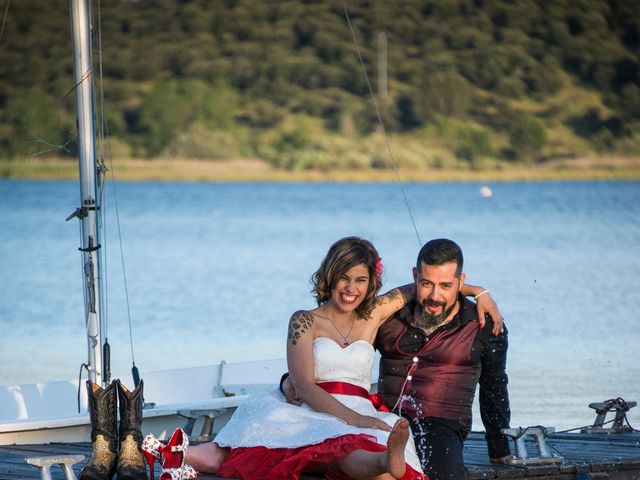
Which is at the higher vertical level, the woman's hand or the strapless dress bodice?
the strapless dress bodice

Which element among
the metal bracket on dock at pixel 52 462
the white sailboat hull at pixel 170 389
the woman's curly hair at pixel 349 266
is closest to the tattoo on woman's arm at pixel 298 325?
the woman's curly hair at pixel 349 266

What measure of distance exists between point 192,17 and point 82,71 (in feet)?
190

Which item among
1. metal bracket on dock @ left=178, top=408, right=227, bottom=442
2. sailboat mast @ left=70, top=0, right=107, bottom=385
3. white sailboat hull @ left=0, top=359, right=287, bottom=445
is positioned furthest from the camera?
white sailboat hull @ left=0, top=359, right=287, bottom=445

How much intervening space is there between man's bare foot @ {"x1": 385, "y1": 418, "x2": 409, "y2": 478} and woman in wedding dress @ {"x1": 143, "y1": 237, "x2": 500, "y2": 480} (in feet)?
0.74

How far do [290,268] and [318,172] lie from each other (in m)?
29.8

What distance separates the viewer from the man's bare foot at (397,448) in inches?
223

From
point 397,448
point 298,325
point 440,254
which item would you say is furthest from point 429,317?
point 397,448

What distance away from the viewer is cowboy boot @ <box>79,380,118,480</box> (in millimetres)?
6645

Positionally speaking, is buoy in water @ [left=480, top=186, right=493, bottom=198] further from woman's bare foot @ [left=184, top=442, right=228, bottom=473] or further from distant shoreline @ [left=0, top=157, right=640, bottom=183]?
woman's bare foot @ [left=184, top=442, right=228, bottom=473]

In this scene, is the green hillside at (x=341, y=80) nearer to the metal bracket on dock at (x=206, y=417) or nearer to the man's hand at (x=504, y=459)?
the metal bracket on dock at (x=206, y=417)

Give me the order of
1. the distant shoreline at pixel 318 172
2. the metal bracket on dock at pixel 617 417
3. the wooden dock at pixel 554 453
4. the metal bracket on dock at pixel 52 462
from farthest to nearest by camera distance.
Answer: the distant shoreline at pixel 318 172 → the metal bracket on dock at pixel 617 417 → the wooden dock at pixel 554 453 → the metal bracket on dock at pixel 52 462

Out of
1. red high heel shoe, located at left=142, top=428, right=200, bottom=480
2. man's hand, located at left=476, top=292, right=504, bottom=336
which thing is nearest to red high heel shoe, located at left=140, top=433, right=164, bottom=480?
red high heel shoe, located at left=142, top=428, right=200, bottom=480

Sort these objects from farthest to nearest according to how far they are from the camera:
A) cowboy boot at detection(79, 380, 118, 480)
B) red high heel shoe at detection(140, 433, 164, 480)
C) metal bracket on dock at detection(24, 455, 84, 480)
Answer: cowboy boot at detection(79, 380, 118, 480) → red high heel shoe at detection(140, 433, 164, 480) → metal bracket on dock at detection(24, 455, 84, 480)

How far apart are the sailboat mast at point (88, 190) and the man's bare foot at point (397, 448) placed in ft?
13.4
